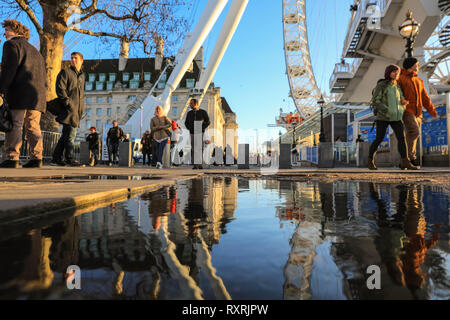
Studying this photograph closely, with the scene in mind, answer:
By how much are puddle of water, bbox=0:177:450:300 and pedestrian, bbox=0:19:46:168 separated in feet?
12.0

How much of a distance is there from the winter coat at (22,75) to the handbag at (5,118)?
158mm

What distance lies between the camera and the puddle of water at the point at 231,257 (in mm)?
644

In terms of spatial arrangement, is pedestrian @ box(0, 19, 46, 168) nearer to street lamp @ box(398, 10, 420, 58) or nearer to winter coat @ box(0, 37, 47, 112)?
winter coat @ box(0, 37, 47, 112)

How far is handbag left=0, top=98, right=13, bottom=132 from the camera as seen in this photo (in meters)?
4.07

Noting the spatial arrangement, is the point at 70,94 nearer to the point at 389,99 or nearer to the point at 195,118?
the point at 195,118

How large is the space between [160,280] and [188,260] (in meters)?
0.16

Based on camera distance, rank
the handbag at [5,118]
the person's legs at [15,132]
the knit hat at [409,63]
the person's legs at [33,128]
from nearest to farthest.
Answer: the handbag at [5,118], the person's legs at [15,132], the person's legs at [33,128], the knit hat at [409,63]

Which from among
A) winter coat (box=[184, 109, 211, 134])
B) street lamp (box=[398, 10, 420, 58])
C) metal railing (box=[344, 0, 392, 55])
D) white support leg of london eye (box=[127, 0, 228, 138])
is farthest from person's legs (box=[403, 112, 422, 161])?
metal railing (box=[344, 0, 392, 55])

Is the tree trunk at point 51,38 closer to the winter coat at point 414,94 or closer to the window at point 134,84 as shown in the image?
the winter coat at point 414,94

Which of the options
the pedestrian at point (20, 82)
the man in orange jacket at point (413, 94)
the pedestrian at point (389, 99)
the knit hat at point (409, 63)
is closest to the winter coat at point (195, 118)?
the pedestrian at point (20, 82)

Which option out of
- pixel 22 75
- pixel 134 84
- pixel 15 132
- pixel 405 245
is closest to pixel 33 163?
pixel 15 132

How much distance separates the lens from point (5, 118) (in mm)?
4129

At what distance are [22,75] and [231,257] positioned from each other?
4.69m
